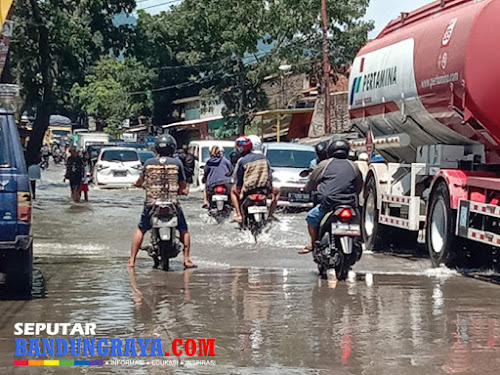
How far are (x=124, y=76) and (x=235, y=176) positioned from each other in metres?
51.4

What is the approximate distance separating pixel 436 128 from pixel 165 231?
4.37 meters

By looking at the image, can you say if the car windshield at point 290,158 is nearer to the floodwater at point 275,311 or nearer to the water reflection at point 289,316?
the floodwater at point 275,311

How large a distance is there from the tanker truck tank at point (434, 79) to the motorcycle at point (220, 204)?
288 cm

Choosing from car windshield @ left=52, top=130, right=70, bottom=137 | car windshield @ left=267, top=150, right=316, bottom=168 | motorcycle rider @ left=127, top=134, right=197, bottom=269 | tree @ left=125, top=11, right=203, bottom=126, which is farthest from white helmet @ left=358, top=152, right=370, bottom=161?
car windshield @ left=52, top=130, right=70, bottom=137

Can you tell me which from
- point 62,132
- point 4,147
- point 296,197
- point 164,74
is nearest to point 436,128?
point 4,147

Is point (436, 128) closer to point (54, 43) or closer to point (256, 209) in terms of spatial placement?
point (256, 209)

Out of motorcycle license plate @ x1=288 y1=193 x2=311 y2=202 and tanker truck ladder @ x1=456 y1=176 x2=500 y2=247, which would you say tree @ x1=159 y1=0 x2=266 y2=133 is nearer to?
motorcycle license plate @ x1=288 y1=193 x2=311 y2=202

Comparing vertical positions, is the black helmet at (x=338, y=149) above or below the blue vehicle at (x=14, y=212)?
above

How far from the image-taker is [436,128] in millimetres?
13805

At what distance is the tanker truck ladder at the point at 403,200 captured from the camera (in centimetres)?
1445

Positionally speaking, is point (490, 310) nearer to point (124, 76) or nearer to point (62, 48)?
point (62, 48)

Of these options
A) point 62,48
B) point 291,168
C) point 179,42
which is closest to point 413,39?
point 291,168

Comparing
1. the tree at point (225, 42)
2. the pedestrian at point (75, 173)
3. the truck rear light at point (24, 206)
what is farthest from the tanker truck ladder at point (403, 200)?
the tree at point (225, 42)

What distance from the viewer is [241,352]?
7.27m
